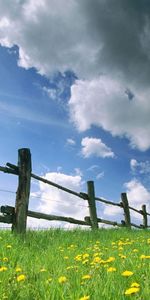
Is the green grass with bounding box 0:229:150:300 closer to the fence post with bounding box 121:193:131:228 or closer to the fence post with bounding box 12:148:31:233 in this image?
the fence post with bounding box 12:148:31:233

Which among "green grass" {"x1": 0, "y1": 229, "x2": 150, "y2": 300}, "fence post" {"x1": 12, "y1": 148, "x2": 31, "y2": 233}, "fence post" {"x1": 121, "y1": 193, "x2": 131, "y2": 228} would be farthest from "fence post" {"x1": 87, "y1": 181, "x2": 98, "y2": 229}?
"green grass" {"x1": 0, "y1": 229, "x2": 150, "y2": 300}

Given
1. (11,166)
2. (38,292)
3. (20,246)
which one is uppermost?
(11,166)

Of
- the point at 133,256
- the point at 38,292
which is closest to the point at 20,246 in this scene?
the point at 133,256

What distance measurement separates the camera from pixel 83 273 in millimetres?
4305

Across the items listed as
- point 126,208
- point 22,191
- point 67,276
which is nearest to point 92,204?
point 126,208

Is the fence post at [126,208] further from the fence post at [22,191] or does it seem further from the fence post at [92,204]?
the fence post at [22,191]

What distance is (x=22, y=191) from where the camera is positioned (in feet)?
29.3

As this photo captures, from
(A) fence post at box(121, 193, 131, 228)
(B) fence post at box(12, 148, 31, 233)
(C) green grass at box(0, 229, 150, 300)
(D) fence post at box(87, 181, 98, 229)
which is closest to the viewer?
(C) green grass at box(0, 229, 150, 300)

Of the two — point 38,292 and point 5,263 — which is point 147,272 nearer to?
point 38,292

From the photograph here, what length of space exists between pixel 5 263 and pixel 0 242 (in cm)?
165

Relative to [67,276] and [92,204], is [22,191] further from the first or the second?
[67,276]

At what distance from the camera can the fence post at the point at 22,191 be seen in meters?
8.68

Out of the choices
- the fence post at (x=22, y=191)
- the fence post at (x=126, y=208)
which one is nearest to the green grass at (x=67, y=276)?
the fence post at (x=22, y=191)

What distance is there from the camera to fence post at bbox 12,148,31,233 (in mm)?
8680
